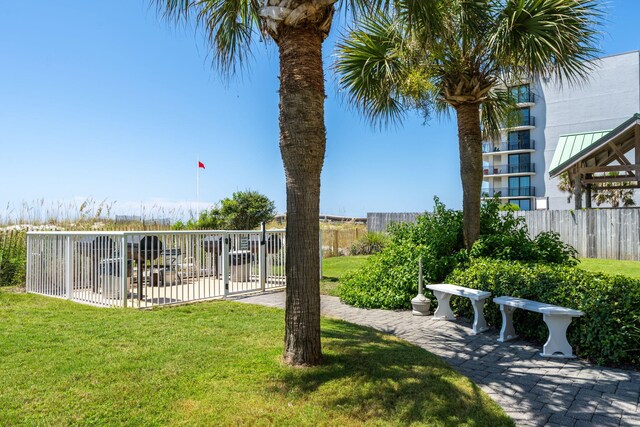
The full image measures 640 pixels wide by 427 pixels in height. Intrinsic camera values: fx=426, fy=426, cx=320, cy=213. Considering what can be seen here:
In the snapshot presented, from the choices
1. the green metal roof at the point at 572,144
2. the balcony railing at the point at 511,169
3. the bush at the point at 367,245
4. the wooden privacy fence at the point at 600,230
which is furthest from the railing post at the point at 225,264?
the balcony railing at the point at 511,169

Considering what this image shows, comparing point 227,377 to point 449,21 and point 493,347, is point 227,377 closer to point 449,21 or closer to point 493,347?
point 493,347

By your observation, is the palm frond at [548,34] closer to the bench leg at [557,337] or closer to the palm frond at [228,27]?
the palm frond at [228,27]

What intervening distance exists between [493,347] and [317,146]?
3.47 metres

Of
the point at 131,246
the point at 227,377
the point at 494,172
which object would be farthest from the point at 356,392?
the point at 494,172

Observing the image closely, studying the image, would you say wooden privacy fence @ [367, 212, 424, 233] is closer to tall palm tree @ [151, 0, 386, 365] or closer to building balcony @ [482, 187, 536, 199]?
tall palm tree @ [151, 0, 386, 365]

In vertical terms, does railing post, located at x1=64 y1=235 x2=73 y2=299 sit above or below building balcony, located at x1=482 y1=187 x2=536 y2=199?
below

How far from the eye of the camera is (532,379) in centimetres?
425

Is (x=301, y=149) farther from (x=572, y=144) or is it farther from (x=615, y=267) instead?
(x=572, y=144)

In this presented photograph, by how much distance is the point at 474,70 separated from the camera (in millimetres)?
8000

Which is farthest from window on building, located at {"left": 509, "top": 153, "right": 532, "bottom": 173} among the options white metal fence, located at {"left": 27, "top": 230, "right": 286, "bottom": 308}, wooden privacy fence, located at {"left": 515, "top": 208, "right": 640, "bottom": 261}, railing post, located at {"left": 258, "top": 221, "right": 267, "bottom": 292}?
railing post, located at {"left": 258, "top": 221, "right": 267, "bottom": 292}

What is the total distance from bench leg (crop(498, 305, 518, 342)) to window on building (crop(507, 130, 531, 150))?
4058cm

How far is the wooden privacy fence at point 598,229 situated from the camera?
14492 mm

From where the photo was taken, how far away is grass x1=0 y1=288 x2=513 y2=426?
3.28 meters

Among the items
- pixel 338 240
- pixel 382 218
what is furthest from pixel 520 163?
pixel 338 240
